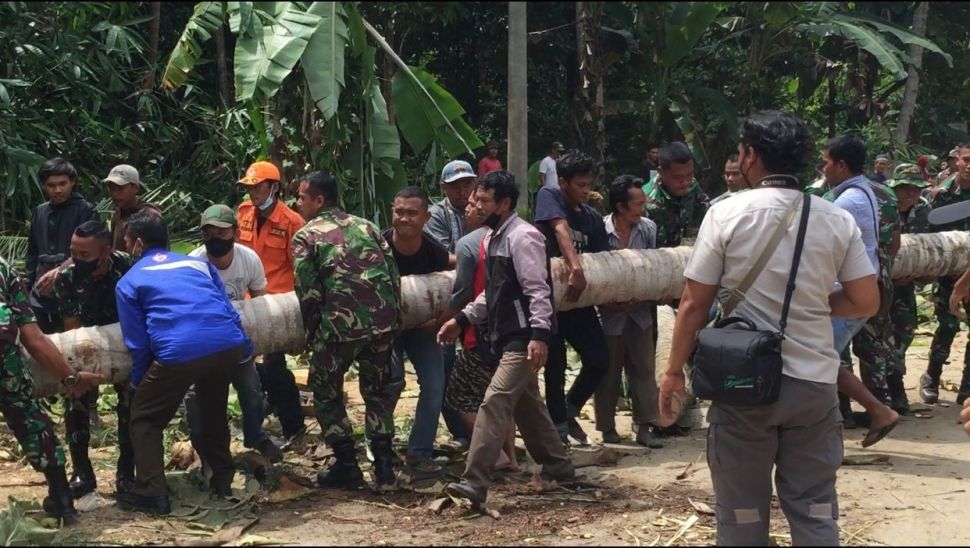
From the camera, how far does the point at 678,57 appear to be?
5570 mm

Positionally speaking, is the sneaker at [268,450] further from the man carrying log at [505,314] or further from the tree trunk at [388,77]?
the tree trunk at [388,77]

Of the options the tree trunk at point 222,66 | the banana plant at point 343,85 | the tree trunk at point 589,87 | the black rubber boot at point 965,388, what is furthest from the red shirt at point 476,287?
the tree trunk at point 222,66

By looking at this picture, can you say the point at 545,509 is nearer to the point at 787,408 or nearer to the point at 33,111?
the point at 787,408

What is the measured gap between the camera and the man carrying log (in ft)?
17.6

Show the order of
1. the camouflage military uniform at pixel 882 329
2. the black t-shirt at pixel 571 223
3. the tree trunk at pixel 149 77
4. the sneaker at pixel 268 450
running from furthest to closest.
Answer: the tree trunk at pixel 149 77 < the camouflage military uniform at pixel 882 329 < the black t-shirt at pixel 571 223 < the sneaker at pixel 268 450

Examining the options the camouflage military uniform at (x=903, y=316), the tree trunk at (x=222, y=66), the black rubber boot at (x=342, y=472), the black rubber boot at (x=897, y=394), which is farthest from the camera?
the tree trunk at (x=222, y=66)

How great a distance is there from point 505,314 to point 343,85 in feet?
7.70

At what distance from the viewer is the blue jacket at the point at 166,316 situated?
527cm

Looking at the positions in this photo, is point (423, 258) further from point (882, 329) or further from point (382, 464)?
point (882, 329)

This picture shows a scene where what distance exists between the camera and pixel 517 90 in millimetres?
6055

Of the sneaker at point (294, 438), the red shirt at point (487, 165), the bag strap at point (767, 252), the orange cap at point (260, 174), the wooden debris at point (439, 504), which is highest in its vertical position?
the orange cap at point (260, 174)

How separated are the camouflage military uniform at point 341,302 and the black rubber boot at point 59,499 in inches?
50.9

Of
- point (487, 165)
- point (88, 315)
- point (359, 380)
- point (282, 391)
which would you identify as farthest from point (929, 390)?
point (487, 165)

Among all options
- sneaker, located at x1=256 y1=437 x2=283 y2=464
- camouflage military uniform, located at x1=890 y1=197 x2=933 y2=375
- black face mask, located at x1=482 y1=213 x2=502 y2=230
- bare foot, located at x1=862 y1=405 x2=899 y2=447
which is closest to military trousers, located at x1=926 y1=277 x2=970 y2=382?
camouflage military uniform, located at x1=890 y1=197 x2=933 y2=375
